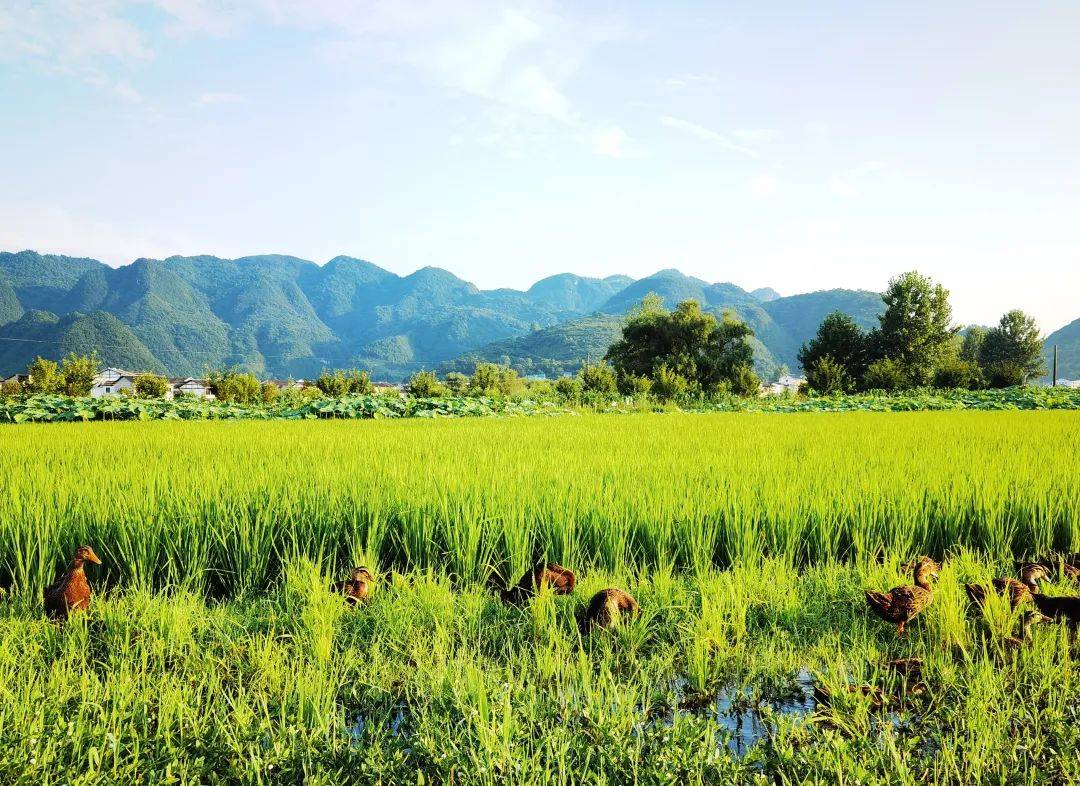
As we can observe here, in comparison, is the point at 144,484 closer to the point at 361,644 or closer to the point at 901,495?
the point at 361,644

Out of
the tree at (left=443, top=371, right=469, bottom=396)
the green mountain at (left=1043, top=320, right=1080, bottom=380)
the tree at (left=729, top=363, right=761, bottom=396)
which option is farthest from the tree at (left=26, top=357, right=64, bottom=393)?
the green mountain at (left=1043, top=320, right=1080, bottom=380)

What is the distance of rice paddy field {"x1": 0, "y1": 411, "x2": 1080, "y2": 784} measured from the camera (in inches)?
49.6

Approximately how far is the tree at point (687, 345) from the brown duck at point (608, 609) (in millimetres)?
35889

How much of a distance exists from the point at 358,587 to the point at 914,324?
166 ft

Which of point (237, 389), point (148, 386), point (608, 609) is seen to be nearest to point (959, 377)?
point (237, 389)

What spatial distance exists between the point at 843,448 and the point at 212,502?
5208 mm

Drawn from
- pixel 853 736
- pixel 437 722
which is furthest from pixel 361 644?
pixel 853 736

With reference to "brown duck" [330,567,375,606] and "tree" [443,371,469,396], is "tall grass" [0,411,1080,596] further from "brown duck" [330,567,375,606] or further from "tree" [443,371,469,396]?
"tree" [443,371,469,396]

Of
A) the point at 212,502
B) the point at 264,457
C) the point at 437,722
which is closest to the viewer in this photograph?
the point at 437,722

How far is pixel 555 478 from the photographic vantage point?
3.52 metres

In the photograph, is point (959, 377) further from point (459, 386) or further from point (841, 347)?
point (459, 386)

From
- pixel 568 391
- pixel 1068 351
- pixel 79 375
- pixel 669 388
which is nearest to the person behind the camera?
pixel 669 388

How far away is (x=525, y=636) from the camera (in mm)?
1948

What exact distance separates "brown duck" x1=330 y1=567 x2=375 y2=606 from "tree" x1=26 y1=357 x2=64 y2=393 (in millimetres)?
25602
